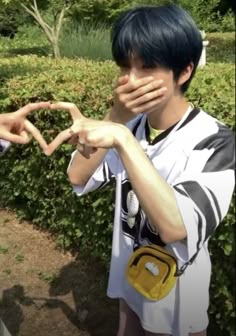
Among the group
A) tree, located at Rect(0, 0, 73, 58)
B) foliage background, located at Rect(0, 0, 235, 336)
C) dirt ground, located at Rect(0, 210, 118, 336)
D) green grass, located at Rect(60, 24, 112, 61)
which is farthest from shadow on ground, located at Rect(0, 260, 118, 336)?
tree, located at Rect(0, 0, 73, 58)

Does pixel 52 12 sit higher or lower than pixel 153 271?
lower

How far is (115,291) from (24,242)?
270 cm

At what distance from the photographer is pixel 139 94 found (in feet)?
4.16

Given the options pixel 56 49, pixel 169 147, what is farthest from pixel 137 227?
pixel 56 49

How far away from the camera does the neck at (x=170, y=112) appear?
4.70 ft

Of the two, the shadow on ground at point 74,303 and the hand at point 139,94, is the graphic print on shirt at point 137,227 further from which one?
the shadow on ground at point 74,303

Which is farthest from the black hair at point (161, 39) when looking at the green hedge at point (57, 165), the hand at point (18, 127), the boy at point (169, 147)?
the green hedge at point (57, 165)

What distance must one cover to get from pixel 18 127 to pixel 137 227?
44cm

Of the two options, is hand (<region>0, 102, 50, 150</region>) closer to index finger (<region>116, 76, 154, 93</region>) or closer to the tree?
index finger (<region>116, 76, 154, 93</region>)

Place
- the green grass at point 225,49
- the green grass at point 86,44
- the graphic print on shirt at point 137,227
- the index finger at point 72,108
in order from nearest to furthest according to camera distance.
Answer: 1. the green grass at point 225,49
2. the index finger at point 72,108
3. the graphic print on shirt at point 137,227
4. the green grass at point 86,44

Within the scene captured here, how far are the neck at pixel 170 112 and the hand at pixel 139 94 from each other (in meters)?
0.11

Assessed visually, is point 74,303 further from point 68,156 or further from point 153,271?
point 153,271

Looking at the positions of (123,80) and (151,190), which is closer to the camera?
(151,190)

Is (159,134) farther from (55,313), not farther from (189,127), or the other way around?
(55,313)
